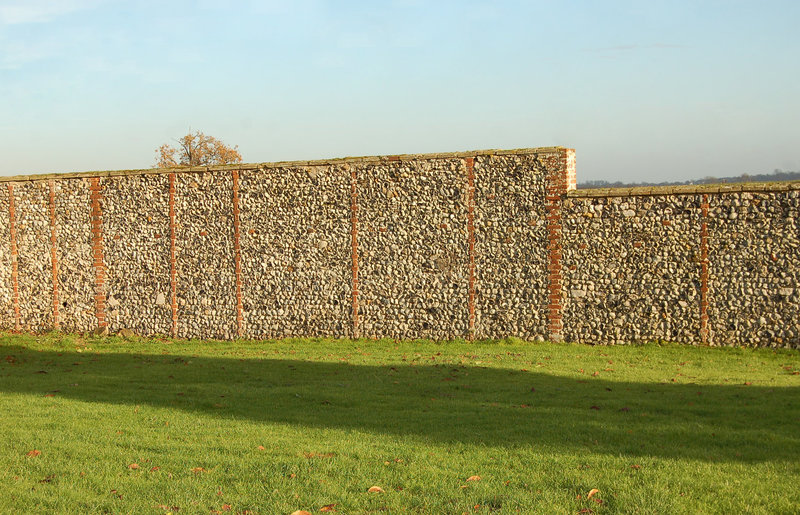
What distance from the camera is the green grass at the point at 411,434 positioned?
21.7ft

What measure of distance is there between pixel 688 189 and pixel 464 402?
8.73m

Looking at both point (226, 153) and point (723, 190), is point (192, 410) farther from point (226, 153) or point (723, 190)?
point (226, 153)

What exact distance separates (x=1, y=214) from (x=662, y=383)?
19.8 meters

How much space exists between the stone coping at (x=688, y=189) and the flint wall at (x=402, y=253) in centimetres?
3

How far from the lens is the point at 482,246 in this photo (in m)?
19.0

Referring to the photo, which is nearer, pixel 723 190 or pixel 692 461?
pixel 692 461

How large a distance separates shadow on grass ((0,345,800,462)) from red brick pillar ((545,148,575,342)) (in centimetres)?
418

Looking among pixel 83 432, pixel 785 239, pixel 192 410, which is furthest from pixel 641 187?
pixel 83 432

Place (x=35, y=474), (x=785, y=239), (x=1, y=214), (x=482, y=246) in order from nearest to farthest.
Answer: (x=35, y=474) < (x=785, y=239) < (x=482, y=246) < (x=1, y=214)

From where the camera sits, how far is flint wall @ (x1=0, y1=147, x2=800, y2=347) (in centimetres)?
1700

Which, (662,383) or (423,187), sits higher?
(423,187)

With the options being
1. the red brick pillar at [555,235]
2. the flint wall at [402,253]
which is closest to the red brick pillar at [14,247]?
the flint wall at [402,253]

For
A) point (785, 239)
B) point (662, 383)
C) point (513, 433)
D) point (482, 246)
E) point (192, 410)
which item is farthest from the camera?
point (482, 246)

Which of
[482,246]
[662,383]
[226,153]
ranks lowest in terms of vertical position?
[662,383]
